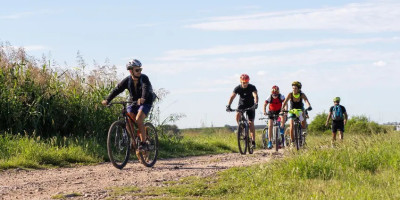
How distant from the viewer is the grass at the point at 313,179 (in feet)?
28.4

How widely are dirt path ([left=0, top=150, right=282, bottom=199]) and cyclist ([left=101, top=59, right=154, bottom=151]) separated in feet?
3.14

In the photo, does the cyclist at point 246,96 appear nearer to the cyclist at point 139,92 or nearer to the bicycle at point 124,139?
the bicycle at point 124,139

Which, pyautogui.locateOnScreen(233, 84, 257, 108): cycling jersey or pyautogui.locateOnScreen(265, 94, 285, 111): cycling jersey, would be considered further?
pyautogui.locateOnScreen(265, 94, 285, 111): cycling jersey

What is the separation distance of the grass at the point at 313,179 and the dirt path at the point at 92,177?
0.64 m

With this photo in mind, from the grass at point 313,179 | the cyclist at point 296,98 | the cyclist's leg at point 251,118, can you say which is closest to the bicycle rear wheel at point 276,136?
the cyclist's leg at point 251,118

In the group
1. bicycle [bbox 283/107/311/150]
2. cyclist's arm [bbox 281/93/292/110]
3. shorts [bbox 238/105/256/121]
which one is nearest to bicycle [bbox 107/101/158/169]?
shorts [bbox 238/105/256/121]

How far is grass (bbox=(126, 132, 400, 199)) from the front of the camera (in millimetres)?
8648

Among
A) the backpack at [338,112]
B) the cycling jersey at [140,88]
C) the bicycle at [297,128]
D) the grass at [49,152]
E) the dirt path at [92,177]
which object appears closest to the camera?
the dirt path at [92,177]

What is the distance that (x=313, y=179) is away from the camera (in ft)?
32.6

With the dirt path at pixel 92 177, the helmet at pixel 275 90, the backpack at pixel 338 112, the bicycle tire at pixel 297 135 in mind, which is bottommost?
the dirt path at pixel 92 177

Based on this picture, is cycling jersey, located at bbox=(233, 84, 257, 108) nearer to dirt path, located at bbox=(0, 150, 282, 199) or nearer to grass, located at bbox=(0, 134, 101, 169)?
dirt path, located at bbox=(0, 150, 282, 199)

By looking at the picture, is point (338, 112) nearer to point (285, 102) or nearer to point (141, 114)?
point (285, 102)

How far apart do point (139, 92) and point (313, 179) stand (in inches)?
169

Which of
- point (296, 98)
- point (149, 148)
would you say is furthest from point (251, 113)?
point (149, 148)
